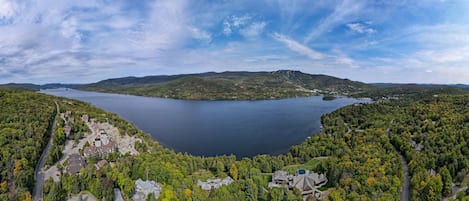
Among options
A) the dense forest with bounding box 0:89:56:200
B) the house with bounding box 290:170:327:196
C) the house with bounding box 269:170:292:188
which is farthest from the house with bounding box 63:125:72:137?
the house with bounding box 290:170:327:196

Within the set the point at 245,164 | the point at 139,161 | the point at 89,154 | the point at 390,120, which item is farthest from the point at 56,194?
the point at 390,120

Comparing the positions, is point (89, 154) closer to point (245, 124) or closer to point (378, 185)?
point (378, 185)

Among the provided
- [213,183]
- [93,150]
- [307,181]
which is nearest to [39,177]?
[93,150]

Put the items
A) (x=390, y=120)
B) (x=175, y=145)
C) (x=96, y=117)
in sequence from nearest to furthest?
(x=175, y=145) < (x=96, y=117) < (x=390, y=120)

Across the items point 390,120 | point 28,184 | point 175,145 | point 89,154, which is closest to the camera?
point 28,184

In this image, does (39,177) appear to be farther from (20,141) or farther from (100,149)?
(20,141)

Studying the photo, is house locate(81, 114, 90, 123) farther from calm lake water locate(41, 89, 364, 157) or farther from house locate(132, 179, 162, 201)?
house locate(132, 179, 162, 201)

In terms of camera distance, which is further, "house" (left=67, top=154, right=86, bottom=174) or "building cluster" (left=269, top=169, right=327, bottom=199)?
"house" (left=67, top=154, right=86, bottom=174)
